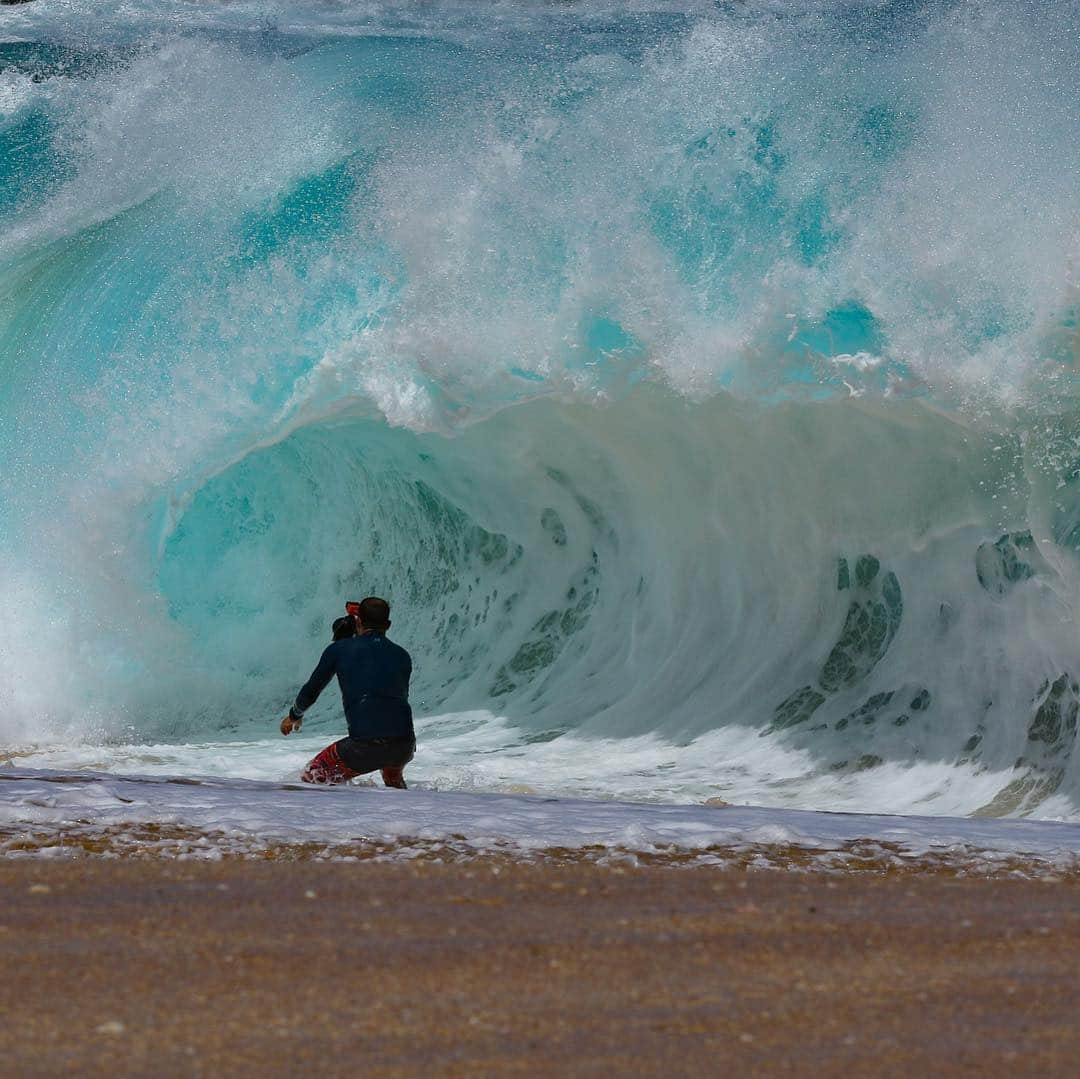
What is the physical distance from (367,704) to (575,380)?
4356mm

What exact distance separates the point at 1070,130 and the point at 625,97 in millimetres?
3057

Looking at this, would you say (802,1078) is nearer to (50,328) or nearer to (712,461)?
(712,461)

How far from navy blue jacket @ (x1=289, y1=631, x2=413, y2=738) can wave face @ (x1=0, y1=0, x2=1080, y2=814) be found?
2.54 metres

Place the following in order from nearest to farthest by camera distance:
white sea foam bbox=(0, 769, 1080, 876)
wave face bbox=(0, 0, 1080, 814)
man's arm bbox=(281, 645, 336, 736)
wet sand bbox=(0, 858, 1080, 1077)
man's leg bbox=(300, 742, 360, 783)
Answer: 1. wet sand bbox=(0, 858, 1080, 1077)
2. white sea foam bbox=(0, 769, 1080, 876)
3. man's leg bbox=(300, 742, 360, 783)
4. man's arm bbox=(281, 645, 336, 736)
5. wave face bbox=(0, 0, 1080, 814)

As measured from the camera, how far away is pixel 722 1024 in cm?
274

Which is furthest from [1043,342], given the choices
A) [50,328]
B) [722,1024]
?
[50,328]

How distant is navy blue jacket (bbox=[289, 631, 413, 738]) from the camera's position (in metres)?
6.35

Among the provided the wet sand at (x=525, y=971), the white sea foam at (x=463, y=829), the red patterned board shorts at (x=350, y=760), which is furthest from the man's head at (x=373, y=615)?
the wet sand at (x=525, y=971)

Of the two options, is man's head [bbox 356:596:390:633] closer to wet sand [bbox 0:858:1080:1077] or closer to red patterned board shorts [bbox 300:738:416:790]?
red patterned board shorts [bbox 300:738:416:790]

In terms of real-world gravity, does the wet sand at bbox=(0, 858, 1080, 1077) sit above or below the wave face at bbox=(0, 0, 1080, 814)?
below

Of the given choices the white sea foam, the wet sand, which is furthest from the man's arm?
the wet sand

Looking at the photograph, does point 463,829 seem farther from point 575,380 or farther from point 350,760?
point 575,380

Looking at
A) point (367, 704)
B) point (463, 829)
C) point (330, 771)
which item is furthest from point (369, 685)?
point (463, 829)

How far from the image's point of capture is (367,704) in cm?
639
